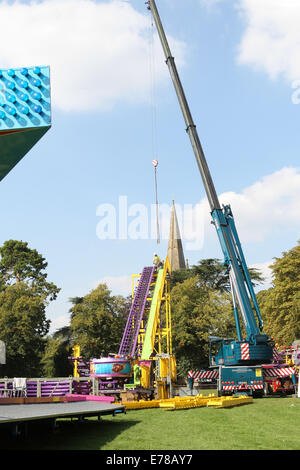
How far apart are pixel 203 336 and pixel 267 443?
32.6 m

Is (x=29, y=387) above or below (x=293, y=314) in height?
below

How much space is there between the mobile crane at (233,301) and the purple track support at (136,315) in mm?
7852

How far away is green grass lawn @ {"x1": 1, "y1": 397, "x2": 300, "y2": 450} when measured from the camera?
7.22 meters

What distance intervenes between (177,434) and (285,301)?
26284 millimetres

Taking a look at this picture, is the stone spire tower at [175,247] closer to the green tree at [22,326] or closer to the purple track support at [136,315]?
the green tree at [22,326]

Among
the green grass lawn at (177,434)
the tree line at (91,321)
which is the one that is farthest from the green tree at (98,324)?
the green grass lawn at (177,434)

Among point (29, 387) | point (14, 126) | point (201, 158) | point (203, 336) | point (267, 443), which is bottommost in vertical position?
point (267, 443)

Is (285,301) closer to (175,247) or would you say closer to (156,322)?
(156,322)

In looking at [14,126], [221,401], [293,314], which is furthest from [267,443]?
[293,314]

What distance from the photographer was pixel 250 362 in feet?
62.7

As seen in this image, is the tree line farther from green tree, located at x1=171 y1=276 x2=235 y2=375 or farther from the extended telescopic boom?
the extended telescopic boom

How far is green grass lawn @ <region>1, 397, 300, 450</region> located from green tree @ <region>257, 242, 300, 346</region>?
20947 mm

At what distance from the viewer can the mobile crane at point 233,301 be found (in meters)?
19.0

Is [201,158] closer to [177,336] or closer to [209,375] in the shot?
[209,375]
